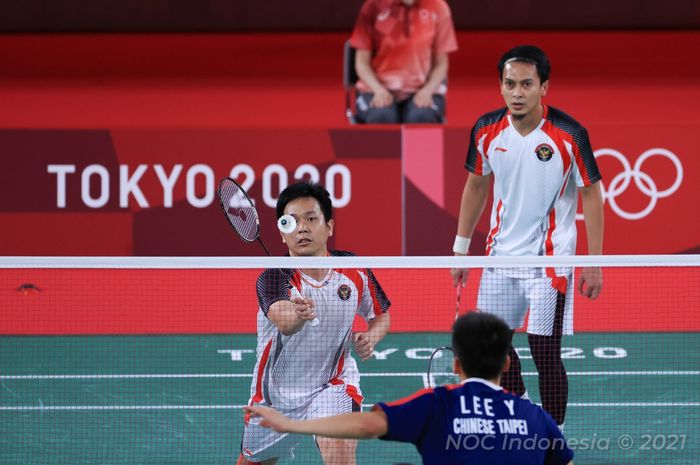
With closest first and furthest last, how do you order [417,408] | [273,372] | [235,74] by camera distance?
[417,408]
[273,372]
[235,74]

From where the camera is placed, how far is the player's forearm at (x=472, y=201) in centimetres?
615

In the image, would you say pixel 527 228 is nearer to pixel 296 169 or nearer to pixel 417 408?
pixel 417 408

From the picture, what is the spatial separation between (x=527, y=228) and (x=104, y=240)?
4147mm

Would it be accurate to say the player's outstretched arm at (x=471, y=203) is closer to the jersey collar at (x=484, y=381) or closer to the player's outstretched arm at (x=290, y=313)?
the player's outstretched arm at (x=290, y=313)

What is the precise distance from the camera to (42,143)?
927 centimetres

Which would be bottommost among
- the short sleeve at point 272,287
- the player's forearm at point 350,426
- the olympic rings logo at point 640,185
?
the player's forearm at point 350,426

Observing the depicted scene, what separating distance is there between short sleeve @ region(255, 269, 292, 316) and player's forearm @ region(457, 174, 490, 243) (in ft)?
4.32

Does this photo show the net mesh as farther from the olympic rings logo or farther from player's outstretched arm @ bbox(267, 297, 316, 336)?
the olympic rings logo

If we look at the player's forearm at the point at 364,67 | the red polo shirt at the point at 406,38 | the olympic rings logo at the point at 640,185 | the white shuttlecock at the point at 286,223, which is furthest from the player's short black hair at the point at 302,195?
the red polo shirt at the point at 406,38

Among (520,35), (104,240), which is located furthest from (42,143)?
(520,35)

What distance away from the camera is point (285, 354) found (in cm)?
509

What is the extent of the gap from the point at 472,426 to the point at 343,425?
1.24 ft

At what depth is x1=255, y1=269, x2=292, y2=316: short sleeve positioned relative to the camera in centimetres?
495

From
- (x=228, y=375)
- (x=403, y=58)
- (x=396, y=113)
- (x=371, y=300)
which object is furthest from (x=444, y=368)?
(x=403, y=58)
